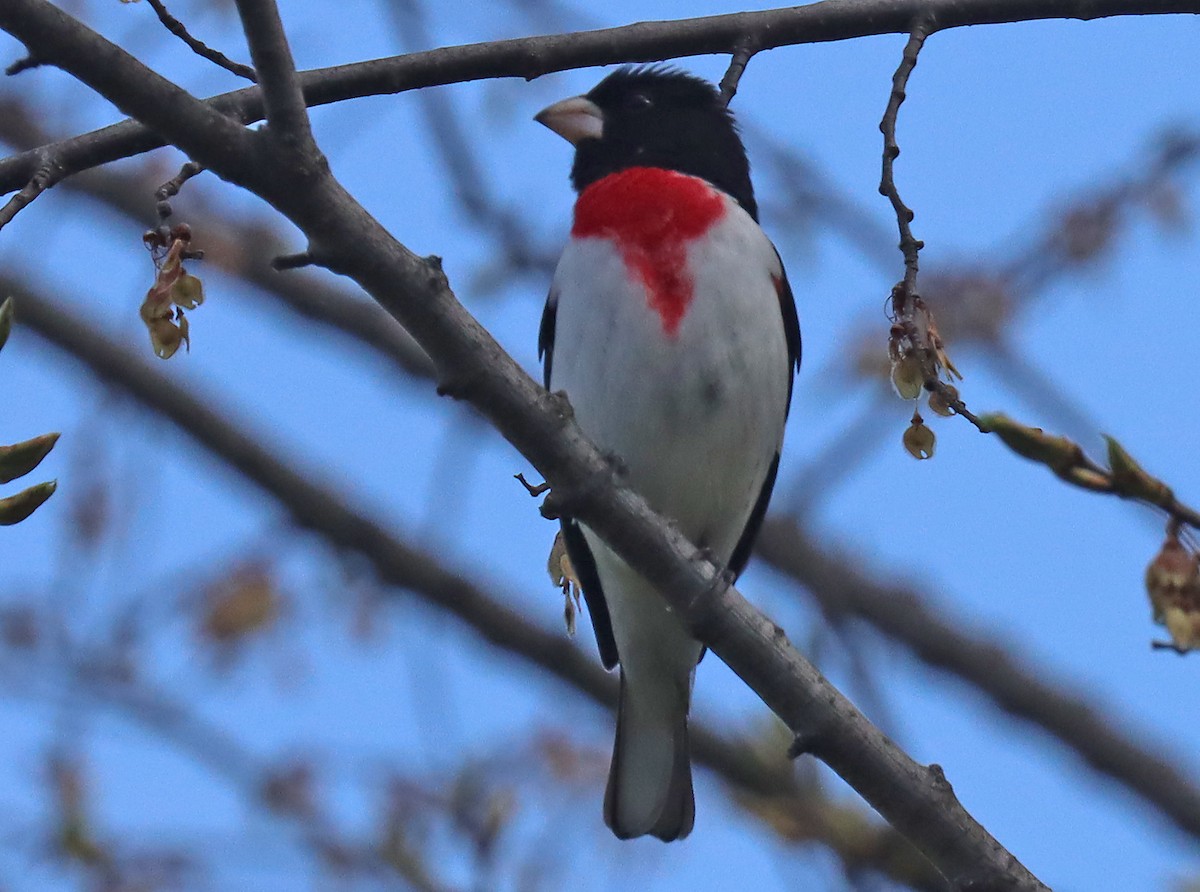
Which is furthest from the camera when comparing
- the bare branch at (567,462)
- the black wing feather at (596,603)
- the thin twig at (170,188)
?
the black wing feather at (596,603)

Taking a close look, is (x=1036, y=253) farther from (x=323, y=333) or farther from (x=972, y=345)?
(x=323, y=333)

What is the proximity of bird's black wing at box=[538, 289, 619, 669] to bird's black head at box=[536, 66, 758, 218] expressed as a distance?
51 cm

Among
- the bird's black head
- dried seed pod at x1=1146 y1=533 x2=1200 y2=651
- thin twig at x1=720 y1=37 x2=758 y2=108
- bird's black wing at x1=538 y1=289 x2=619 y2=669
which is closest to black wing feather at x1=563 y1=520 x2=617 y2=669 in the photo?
bird's black wing at x1=538 y1=289 x2=619 y2=669

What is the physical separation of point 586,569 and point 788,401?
80 cm

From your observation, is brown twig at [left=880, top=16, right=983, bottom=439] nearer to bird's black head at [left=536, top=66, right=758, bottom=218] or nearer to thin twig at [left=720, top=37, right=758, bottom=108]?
thin twig at [left=720, top=37, right=758, bottom=108]

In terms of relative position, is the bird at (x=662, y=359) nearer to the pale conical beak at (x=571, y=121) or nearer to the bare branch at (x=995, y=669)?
the pale conical beak at (x=571, y=121)

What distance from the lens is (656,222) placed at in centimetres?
417

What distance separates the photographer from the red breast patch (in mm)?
4004

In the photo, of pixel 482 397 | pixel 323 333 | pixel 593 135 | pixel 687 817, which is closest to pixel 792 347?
pixel 593 135

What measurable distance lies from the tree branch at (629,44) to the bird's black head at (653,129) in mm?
1405

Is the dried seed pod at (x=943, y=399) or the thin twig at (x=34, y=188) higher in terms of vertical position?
the dried seed pod at (x=943, y=399)

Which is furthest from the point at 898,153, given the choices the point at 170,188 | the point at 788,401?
the point at 788,401

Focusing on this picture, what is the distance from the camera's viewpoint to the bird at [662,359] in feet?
13.1

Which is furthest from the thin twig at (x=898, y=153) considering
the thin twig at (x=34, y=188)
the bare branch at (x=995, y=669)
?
the bare branch at (x=995, y=669)
